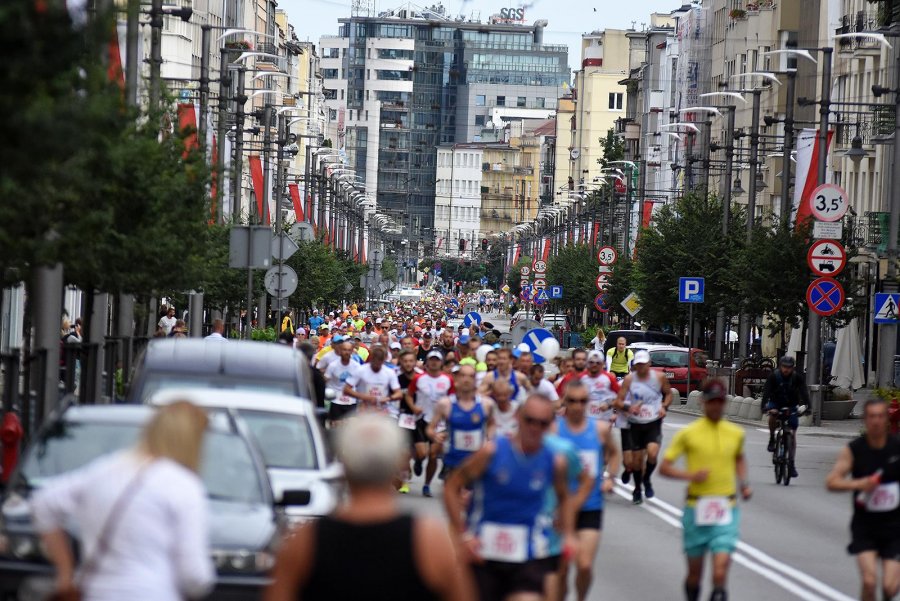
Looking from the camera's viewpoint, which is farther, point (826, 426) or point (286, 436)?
point (826, 426)

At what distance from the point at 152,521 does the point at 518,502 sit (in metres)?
3.11

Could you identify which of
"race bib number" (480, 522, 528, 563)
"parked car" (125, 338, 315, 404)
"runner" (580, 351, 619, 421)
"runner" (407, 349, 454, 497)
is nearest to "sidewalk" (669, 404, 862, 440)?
"runner" (580, 351, 619, 421)

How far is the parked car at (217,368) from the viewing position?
1597cm

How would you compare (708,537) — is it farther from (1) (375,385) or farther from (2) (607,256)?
(2) (607,256)

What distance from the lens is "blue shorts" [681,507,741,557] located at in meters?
12.7

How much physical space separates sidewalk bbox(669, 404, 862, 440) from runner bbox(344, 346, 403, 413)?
50.2 feet

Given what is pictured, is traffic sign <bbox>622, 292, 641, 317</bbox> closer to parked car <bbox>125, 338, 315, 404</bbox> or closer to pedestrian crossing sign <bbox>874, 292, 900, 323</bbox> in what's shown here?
pedestrian crossing sign <bbox>874, 292, 900, 323</bbox>

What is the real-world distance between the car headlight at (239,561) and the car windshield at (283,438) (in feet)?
11.1

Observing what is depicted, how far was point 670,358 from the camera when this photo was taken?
162ft

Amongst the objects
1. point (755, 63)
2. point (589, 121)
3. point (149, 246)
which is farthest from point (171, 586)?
point (589, 121)

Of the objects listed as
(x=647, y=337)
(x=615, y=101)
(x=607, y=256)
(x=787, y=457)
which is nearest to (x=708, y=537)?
(x=787, y=457)

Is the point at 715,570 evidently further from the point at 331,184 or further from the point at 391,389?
the point at 331,184

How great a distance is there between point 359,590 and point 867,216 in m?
59.6

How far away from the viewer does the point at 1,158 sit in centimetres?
902
